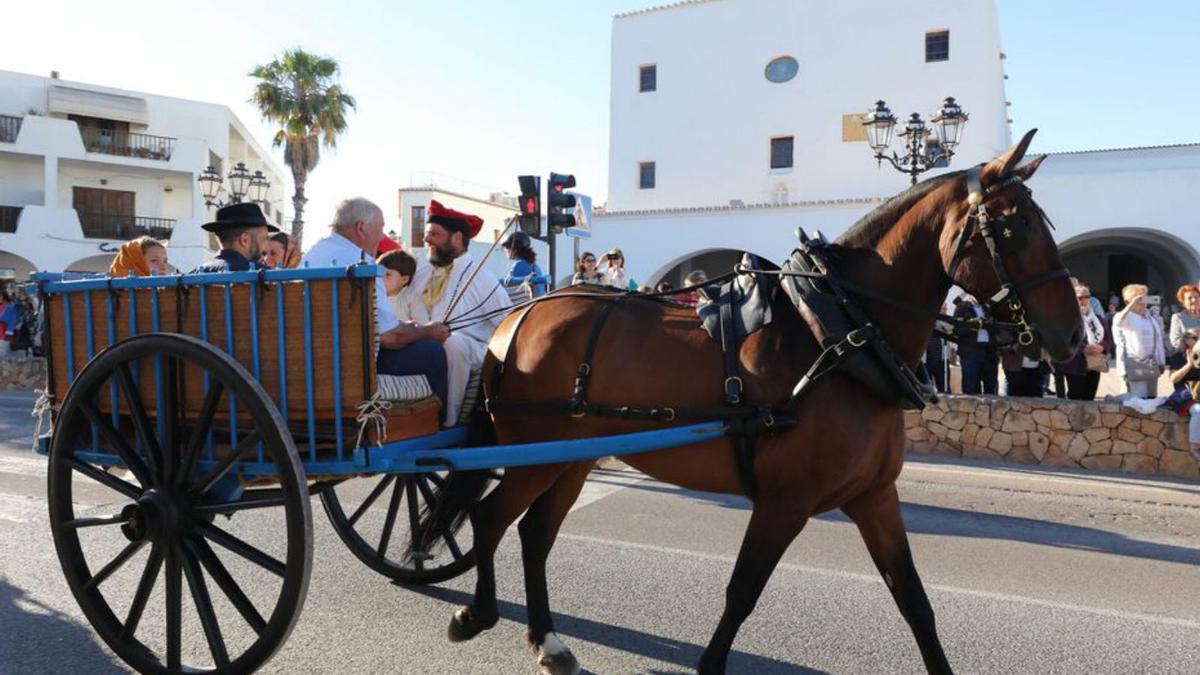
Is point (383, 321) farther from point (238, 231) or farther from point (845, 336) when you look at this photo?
point (845, 336)

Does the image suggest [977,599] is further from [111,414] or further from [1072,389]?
[1072,389]

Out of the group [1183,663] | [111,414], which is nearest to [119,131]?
[111,414]

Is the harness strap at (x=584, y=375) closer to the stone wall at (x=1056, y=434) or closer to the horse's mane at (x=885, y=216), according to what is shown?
Answer: the horse's mane at (x=885, y=216)

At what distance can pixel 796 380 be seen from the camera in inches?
131

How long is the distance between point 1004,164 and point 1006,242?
299mm

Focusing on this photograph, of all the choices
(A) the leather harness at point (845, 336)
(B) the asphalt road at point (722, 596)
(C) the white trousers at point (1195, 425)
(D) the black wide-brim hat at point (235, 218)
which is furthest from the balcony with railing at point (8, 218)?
(C) the white trousers at point (1195, 425)

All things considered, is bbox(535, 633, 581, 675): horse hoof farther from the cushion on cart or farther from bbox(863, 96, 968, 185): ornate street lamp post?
bbox(863, 96, 968, 185): ornate street lamp post

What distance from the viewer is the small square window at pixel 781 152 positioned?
3003 centimetres

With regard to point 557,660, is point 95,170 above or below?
above

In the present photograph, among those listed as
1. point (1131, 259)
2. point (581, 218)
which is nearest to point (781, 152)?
point (1131, 259)

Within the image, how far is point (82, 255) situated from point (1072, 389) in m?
33.2

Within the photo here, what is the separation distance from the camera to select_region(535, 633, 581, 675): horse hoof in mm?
3594

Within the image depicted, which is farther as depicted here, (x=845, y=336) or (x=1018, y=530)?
(x=1018, y=530)

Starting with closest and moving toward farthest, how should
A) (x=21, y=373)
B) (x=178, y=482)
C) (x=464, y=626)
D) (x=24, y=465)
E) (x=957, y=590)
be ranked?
(x=178, y=482), (x=464, y=626), (x=957, y=590), (x=24, y=465), (x=21, y=373)
